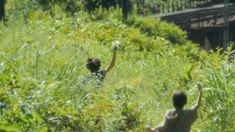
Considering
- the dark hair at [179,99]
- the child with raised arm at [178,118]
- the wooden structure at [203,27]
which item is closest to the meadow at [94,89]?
the child with raised arm at [178,118]

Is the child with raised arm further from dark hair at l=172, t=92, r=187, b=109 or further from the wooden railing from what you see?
the wooden railing

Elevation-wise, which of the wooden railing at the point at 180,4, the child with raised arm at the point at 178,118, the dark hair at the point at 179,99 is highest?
the dark hair at the point at 179,99

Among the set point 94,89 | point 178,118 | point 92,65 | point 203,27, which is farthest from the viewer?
point 203,27

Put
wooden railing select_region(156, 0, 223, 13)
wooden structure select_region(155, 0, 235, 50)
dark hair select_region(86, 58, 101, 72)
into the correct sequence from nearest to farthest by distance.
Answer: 1. dark hair select_region(86, 58, 101, 72)
2. wooden structure select_region(155, 0, 235, 50)
3. wooden railing select_region(156, 0, 223, 13)

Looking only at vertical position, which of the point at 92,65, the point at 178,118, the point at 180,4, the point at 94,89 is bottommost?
the point at 180,4

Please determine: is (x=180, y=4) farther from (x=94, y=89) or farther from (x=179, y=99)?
(x=179, y=99)

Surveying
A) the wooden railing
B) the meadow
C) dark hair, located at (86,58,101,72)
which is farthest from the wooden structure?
dark hair, located at (86,58,101,72)

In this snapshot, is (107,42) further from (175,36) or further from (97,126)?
(97,126)

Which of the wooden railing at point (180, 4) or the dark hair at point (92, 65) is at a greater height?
the dark hair at point (92, 65)

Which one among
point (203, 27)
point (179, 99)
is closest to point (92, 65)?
point (179, 99)

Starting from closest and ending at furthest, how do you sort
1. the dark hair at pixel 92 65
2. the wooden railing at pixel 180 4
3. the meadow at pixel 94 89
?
the meadow at pixel 94 89, the dark hair at pixel 92 65, the wooden railing at pixel 180 4

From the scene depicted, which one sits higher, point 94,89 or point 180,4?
point 94,89

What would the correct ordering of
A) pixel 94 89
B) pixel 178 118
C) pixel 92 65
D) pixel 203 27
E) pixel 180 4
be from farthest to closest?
1. pixel 180 4
2. pixel 203 27
3. pixel 92 65
4. pixel 94 89
5. pixel 178 118

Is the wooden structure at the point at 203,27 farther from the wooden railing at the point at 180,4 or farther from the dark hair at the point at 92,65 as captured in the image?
the dark hair at the point at 92,65
